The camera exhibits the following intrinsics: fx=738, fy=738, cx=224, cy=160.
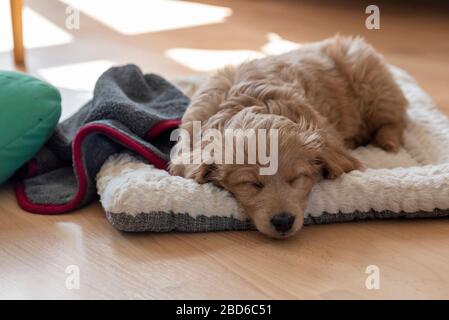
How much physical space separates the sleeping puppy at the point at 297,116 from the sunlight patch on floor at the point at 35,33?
1.86 meters

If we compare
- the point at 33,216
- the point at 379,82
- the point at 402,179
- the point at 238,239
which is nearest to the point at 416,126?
the point at 379,82

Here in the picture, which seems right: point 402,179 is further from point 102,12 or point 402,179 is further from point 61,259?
point 102,12

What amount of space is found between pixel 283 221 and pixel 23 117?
3.14 ft

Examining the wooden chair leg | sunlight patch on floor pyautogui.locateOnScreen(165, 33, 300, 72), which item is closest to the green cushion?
the wooden chair leg

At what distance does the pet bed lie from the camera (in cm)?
217

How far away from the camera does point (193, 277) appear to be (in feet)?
6.57

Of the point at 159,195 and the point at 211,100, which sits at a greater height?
the point at 211,100

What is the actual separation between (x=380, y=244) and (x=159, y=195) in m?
0.67

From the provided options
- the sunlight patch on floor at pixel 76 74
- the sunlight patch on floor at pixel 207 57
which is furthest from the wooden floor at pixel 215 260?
the sunlight patch on floor at pixel 207 57

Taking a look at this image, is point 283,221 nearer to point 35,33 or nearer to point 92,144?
point 92,144

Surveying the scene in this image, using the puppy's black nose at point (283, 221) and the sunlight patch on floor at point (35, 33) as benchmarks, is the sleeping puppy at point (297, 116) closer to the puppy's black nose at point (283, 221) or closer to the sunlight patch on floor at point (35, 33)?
the puppy's black nose at point (283, 221)

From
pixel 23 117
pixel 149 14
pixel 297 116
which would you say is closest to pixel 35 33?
pixel 149 14

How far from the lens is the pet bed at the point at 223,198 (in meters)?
2.17

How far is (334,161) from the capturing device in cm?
227
